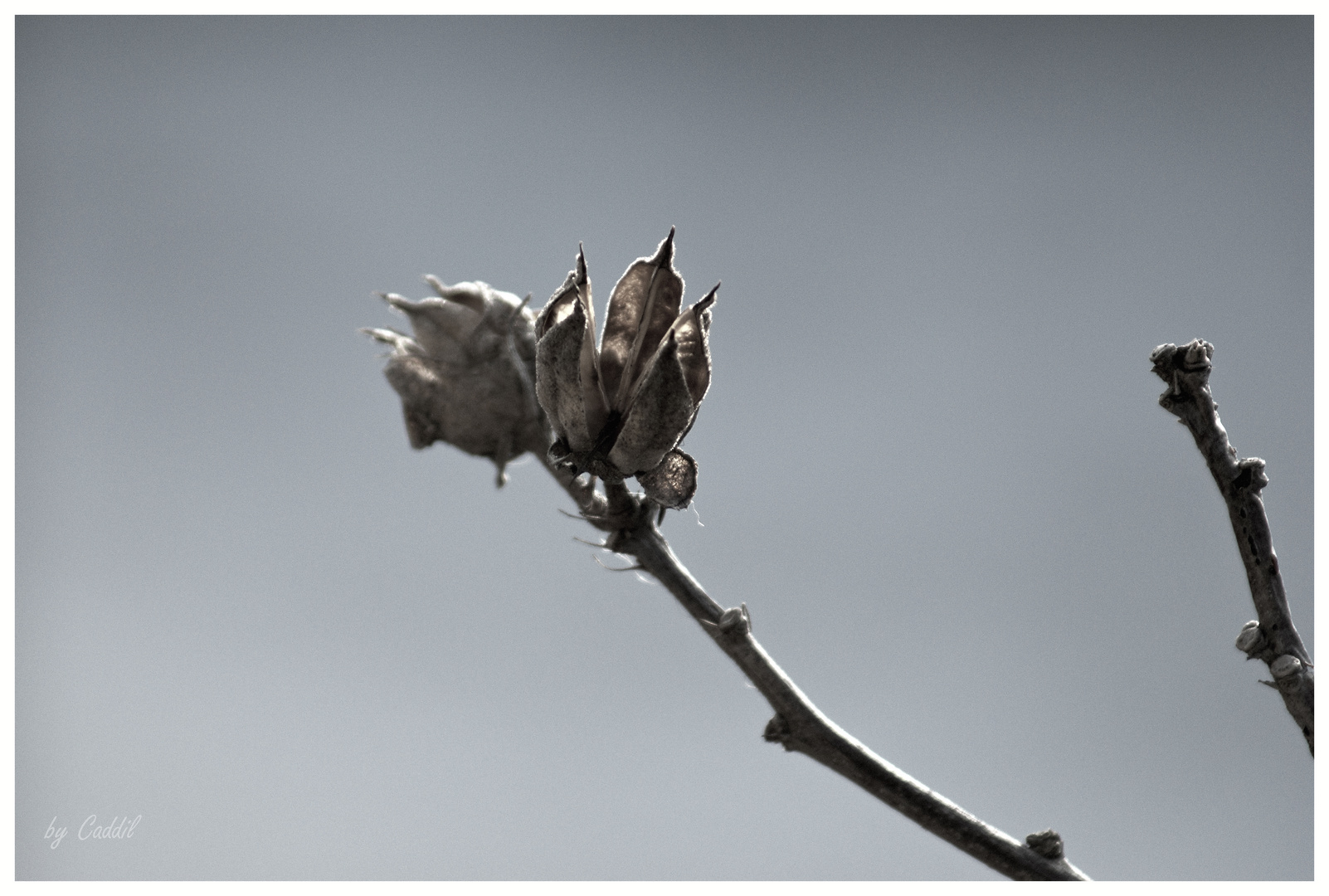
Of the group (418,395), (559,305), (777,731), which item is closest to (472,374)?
(418,395)

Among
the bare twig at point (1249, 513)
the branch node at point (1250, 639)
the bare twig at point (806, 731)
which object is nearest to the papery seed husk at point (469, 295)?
the bare twig at point (806, 731)

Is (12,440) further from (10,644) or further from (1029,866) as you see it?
(1029,866)

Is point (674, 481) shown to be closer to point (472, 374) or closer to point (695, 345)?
point (695, 345)

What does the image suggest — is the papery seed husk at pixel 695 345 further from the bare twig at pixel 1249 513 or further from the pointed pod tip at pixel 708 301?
Answer: the bare twig at pixel 1249 513

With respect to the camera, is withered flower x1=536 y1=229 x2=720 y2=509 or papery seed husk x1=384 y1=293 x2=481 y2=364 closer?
withered flower x1=536 y1=229 x2=720 y2=509

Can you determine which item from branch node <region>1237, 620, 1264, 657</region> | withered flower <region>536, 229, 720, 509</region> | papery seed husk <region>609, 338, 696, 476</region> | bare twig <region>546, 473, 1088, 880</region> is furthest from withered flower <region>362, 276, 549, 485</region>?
branch node <region>1237, 620, 1264, 657</region>

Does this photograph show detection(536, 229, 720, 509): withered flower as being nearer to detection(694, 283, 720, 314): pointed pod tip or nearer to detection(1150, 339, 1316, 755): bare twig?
detection(694, 283, 720, 314): pointed pod tip
